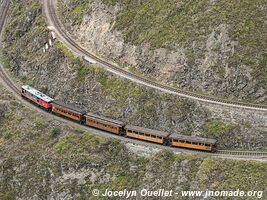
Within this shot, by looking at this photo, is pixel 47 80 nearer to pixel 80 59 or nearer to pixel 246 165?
pixel 80 59

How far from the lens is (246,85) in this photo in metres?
93.5

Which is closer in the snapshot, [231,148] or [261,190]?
[261,190]

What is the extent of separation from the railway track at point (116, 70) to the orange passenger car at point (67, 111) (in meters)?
10.8

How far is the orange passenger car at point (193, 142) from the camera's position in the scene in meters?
86.5

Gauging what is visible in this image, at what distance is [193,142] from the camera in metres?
87.5

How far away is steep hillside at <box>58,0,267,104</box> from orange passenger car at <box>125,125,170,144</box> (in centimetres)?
1161

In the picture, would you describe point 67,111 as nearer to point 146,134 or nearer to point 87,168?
point 87,168

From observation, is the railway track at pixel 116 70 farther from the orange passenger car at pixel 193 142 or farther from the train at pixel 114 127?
the train at pixel 114 127

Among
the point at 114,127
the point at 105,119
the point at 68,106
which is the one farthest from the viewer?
the point at 68,106

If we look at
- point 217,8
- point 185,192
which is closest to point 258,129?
point 185,192

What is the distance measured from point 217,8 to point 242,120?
23807mm

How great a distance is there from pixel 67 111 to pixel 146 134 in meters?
16.1

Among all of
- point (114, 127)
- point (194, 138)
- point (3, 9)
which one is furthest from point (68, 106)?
point (3, 9)

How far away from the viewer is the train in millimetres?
87500
